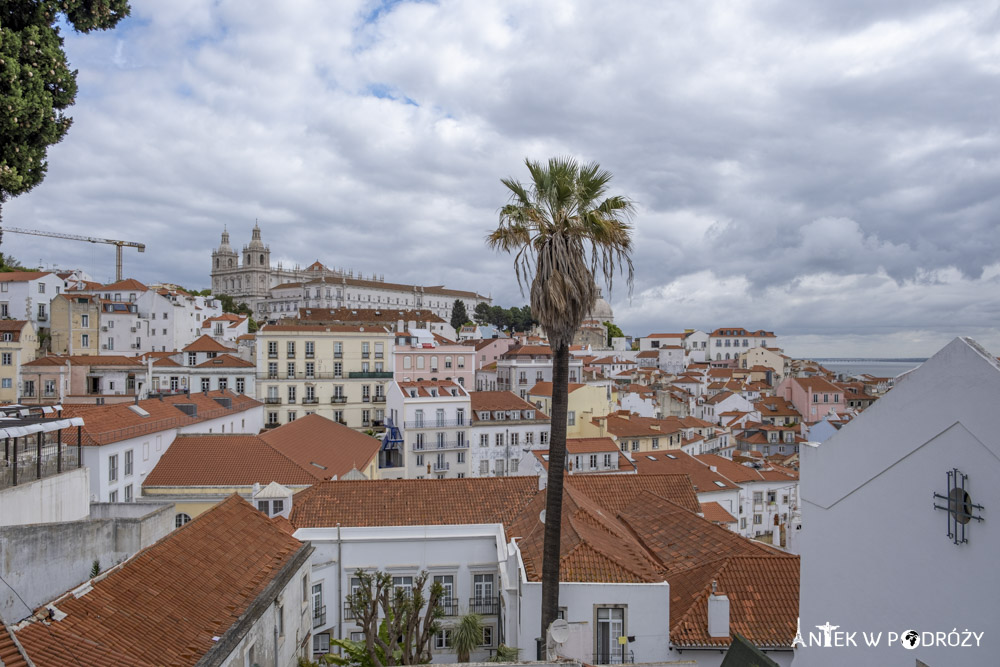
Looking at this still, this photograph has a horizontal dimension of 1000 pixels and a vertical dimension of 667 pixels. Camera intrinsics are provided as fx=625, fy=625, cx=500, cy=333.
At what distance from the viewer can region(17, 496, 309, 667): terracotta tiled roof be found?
26.1 feet

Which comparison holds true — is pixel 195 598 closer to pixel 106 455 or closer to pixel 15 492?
pixel 15 492

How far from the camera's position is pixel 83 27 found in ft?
38.5

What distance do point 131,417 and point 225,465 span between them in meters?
5.13

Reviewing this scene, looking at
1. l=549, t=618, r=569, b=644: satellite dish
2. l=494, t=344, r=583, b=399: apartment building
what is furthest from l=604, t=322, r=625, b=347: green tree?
l=549, t=618, r=569, b=644: satellite dish

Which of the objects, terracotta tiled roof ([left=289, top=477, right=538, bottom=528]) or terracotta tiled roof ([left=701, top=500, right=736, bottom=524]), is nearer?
terracotta tiled roof ([left=289, top=477, right=538, bottom=528])

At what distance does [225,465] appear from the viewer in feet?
94.5

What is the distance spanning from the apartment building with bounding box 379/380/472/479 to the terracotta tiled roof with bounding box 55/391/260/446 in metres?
12.4

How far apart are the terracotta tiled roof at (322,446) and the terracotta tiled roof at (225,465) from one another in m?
0.82

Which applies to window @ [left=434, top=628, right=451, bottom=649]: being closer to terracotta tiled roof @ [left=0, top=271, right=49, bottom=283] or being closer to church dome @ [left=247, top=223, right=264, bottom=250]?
terracotta tiled roof @ [left=0, top=271, right=49, bottom=283]

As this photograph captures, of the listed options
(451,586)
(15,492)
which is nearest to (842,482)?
(451,586)

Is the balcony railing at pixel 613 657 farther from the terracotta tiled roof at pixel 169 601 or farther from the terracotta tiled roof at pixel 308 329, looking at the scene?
the terracotta tiled roof at pixel 308 329

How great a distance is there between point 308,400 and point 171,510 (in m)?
42.9

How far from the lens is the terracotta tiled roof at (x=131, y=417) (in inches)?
1000

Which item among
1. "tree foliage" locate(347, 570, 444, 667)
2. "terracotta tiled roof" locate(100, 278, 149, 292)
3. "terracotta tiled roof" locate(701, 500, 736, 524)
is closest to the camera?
"tree foliage" locate(347, 570, 444, 667)
